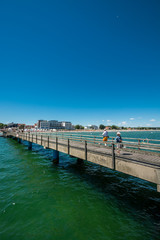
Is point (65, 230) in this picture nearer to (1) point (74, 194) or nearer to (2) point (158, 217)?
(1) point (74, 194)

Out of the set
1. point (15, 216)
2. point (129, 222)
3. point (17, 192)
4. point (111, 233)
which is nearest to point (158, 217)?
point (129, 222)

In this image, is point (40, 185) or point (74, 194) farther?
point (40, 185)

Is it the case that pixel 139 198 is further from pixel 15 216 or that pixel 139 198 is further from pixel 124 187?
pixel 15 216

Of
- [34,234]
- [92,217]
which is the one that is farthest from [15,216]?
[92,217]

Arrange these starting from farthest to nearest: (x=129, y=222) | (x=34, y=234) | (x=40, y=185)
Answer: (x=40, y=185) < (x=129, y=222) < (x=34, y=234)

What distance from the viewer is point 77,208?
6.34 m

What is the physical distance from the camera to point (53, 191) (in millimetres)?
7988

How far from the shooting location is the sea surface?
487 cm

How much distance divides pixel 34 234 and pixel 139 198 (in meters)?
6.35

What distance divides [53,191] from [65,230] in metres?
3.24

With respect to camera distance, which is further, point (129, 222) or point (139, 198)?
point (139, 198)

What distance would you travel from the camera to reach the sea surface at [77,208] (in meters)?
4.87

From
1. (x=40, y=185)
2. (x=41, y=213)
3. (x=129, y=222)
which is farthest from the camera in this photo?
(x=40, y=185)

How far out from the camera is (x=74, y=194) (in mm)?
7703
